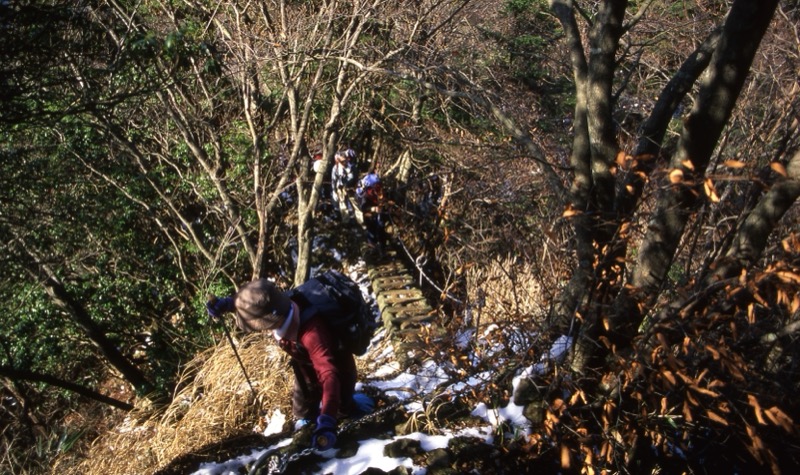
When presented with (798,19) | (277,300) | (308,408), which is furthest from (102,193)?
(798,19)

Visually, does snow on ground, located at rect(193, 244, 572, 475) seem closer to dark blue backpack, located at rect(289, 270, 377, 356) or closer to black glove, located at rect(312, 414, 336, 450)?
black glove, located at rect(312, 414, 336, 450)

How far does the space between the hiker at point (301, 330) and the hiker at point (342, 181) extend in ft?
27.1

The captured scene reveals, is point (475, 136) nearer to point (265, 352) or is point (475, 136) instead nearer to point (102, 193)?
point (102, 193)

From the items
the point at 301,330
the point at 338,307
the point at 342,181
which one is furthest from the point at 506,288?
the point at 342,181

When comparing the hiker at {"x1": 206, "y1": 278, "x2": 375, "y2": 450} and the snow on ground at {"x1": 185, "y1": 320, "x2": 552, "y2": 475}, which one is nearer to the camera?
the hiker at {"x1": 206, "y1": 278, "x2": 375, "y2": 450}

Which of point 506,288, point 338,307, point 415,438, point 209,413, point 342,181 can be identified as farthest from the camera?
point 342,181

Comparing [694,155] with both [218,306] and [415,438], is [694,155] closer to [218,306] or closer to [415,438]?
[415,438]

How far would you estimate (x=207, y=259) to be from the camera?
1107cm

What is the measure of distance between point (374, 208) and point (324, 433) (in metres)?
7.72

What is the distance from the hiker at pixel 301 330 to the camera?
12.0 feet

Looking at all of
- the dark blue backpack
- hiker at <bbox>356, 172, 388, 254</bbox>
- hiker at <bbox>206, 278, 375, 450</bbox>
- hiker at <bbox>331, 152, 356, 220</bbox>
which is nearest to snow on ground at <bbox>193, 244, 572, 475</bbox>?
hiker at <bbox>206, 278, 375, 450</bbox>

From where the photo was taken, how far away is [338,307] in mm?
4027

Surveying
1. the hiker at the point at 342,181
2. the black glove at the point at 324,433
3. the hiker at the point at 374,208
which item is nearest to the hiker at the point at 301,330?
the black glove at the point at 324,433

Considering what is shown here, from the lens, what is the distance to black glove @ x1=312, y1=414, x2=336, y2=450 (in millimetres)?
3717
